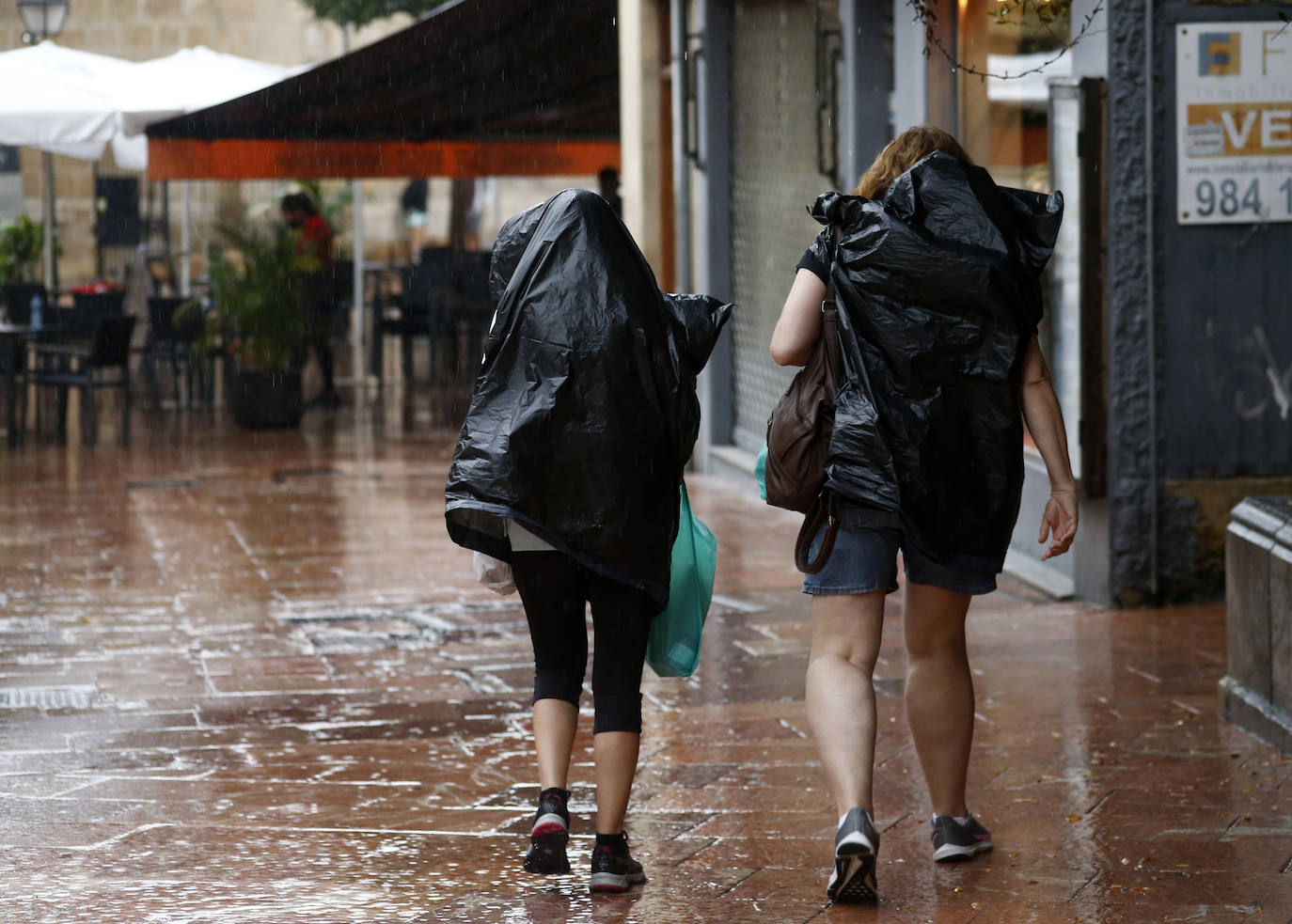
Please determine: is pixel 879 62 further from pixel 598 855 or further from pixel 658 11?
pixel 598 855

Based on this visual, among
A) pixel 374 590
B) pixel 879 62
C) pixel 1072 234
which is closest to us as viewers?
pixel 1072 234

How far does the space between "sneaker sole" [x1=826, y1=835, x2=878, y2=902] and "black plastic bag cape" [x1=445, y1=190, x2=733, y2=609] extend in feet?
2.31

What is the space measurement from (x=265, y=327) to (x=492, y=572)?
38.7 ft

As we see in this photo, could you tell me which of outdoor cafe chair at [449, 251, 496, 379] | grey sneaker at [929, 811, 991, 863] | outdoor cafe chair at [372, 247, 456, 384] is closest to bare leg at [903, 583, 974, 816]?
grey sneaker at [929, 811, 991, 863]

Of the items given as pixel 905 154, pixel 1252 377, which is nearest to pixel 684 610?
pixel 905 154

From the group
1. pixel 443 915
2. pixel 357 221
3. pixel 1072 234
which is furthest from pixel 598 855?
pixel 357 221

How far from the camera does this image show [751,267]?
12883 mm

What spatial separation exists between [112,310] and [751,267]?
21.1 feet

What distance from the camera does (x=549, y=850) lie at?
424cm

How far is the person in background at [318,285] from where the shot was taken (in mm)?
16250

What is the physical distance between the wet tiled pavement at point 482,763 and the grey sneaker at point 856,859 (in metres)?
0.05

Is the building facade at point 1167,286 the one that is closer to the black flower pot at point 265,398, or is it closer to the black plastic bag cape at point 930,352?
the black plastic bag cape at point 930,352

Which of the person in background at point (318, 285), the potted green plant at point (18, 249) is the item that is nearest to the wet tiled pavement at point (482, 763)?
the person in background at point (318, 285)

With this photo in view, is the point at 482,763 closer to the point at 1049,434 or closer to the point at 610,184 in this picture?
the point at 1049,434
